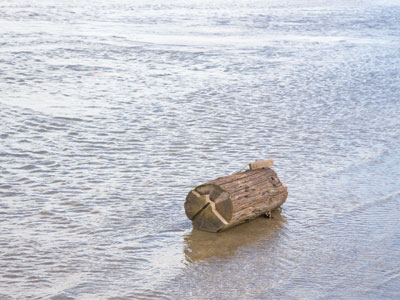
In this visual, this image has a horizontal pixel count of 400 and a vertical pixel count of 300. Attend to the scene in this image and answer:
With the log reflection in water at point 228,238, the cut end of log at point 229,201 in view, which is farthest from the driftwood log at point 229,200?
the log reflection in water at point 228,238

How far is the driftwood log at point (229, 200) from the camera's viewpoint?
23.7 feet

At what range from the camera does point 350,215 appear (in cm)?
809

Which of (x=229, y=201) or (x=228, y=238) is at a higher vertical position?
(x=229, y=201)

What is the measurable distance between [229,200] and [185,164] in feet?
9.50

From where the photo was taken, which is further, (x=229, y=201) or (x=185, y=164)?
(x=185, y=164)

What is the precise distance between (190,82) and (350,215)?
9342 millimetres

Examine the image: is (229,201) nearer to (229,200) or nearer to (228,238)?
(229,200)

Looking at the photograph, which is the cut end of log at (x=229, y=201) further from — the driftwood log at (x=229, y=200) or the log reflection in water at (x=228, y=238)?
the log reflection in water at (x=228, y=238)

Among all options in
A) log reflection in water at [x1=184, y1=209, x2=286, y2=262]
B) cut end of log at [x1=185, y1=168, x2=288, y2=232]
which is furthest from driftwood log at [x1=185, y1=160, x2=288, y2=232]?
log reflection in water at [x1=184, y1=209, x2=286, y2=262]

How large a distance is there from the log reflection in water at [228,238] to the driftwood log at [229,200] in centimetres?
11

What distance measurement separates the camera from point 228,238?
286 inches

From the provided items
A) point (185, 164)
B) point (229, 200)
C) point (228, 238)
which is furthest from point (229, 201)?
point (185, 164)

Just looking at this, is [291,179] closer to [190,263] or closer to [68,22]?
[190,263]

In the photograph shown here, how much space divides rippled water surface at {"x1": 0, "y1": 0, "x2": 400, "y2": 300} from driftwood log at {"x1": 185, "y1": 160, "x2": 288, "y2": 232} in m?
0.17
